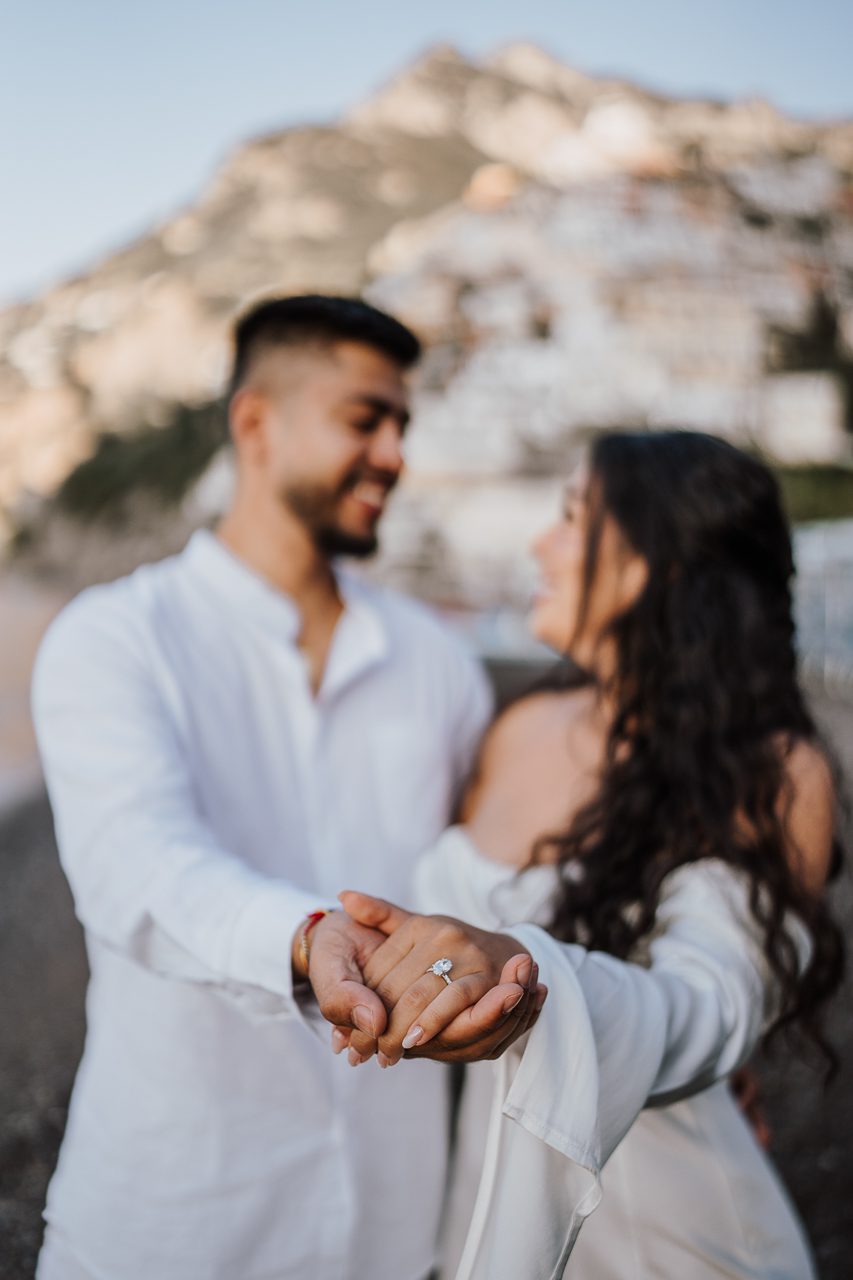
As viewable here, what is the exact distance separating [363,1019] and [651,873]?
0.90 m

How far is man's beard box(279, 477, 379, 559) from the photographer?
2.19 metres

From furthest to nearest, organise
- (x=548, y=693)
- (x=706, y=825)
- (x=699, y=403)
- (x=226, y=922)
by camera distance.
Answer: (x=699, y=403)
(x=548, y=693)
(x=706, y=825)
(x=226, y=922)

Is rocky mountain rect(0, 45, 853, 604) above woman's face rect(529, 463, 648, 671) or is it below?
below

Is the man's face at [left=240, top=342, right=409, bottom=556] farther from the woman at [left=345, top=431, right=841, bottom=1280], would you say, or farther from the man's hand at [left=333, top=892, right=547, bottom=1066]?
the man's hand at [left=333, top=892, right=547, bottom=1066]

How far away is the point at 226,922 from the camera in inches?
51.8

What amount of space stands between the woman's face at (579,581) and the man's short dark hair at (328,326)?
54 cm

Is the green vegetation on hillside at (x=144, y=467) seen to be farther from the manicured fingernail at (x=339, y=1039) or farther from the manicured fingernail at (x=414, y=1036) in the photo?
the manicured fingernail at (x=414, y=1036)

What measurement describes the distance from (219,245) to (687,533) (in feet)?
243

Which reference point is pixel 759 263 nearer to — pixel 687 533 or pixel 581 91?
pixel 687 533

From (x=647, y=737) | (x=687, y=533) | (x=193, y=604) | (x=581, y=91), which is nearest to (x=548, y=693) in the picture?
(x=647, y=737)

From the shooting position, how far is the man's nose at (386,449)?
7.29 ft

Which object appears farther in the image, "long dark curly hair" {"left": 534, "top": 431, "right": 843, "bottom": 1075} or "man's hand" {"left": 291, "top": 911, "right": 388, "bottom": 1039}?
"long dark curly hair" {"left": 534, "top": 431, "right": 843, "bottom": 1075}

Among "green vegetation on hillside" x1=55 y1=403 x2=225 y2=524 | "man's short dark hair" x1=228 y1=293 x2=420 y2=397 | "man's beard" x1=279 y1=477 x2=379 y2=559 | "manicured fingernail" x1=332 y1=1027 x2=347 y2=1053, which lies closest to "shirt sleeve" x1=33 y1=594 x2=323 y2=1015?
"manicured fingernail" x1=332 y1=1027 x2=347 y2=1053

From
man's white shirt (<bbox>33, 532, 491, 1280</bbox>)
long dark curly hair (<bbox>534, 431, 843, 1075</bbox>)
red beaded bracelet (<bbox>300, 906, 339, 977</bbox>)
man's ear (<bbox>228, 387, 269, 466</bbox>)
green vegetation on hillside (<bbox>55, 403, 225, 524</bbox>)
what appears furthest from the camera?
green vegetation on hillside (<bbox>55, 403, 225, 524</bbox>)
